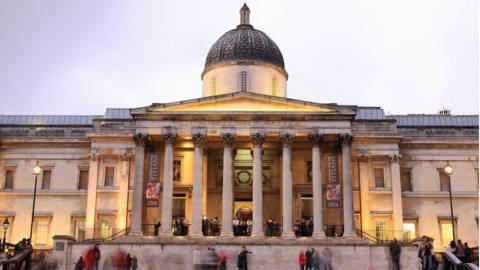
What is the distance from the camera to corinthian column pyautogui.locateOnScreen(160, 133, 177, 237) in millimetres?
38375

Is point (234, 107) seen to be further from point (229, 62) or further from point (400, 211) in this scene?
point (400, 211)

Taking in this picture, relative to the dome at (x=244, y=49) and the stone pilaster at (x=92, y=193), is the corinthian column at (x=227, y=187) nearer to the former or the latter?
the dome at (x=244, y=49)

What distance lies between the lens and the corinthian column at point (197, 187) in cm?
3819

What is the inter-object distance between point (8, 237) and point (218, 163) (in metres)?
16.7

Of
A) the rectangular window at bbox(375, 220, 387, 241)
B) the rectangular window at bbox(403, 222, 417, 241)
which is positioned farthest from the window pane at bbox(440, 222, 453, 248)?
the rectangular window at bbox(375, 220, 387, 241)

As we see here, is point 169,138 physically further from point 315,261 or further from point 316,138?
point 315,261

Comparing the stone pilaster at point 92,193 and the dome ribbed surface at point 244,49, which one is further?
the dome ribbed surface at point 244,49

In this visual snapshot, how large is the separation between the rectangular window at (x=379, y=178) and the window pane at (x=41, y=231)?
24777 millimetres

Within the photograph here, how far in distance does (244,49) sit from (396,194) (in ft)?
50.9

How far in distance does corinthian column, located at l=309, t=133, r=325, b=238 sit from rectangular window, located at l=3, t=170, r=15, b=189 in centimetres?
2366

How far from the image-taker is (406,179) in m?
46.9

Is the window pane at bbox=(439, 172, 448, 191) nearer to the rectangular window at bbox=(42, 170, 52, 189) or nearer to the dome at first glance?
the dome

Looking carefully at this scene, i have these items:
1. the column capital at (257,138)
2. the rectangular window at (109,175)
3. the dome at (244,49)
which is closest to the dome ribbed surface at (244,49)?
the dome at (244,49)

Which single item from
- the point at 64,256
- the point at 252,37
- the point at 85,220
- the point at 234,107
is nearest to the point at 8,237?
the point at 85,220
